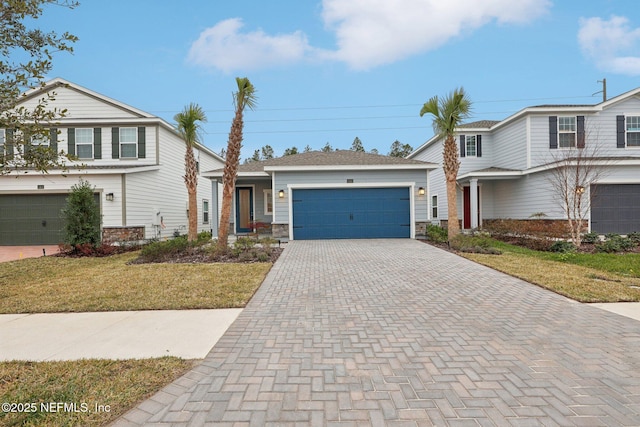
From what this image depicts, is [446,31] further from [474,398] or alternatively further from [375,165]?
[474,398]

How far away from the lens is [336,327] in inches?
160

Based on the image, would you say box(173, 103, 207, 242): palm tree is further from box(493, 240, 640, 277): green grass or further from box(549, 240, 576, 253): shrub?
box(549, 240, 576, 253): shrub

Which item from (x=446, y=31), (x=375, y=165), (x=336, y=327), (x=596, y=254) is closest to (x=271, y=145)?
(x=446, y=31)

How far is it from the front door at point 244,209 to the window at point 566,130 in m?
16.1

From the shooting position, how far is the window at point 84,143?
14836 millimetres

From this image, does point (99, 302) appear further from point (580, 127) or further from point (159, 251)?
point (580, 127)

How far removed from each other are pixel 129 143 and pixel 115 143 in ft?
2.06

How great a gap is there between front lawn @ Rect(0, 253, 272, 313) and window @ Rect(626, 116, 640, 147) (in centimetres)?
1881

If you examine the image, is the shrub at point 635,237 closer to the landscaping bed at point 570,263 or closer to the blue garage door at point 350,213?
the landscaping bed at point 570,263

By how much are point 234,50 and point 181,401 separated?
22054 mm

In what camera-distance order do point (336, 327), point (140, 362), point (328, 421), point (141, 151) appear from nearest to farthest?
point (328, 421) < point (140, 362) < point (336, 327) < point (141, 151)

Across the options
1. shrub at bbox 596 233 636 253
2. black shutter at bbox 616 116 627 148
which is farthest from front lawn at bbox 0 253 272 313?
black shutter at bbox 616 116 627 148

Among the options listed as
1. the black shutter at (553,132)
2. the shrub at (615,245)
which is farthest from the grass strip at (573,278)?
the black shutter at (553,132)

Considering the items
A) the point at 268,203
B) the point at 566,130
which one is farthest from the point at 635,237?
the point at 268,203
